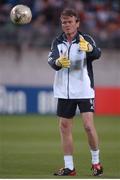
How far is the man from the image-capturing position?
35.4 feet

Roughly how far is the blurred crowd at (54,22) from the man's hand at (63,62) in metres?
15.7

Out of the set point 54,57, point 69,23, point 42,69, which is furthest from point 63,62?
point 42,69

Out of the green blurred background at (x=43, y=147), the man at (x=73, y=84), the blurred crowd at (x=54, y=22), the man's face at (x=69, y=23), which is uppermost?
the blurred crowd at (x=54, y=22)

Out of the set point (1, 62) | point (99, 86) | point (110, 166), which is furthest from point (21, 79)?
point (110, 166)

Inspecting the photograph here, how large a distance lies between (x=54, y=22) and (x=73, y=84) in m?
16.5

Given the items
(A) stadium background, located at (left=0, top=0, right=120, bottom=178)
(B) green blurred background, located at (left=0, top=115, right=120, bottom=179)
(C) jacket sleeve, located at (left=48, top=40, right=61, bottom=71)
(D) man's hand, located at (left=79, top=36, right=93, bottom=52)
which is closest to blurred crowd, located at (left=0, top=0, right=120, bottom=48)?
(A) stadium background, located at (left=0, top=0, right=120, bottom=178)

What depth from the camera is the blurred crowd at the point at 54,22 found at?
26.7 m

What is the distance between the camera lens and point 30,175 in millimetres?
10695

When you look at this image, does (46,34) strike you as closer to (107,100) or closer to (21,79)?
(21,79)

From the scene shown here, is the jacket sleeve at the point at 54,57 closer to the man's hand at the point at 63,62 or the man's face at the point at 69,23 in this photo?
the man's hand at the point at 63,62

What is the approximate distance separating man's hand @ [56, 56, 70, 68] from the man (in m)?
0.04

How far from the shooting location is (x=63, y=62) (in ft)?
35.0

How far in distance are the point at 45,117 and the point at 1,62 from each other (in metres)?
3.81

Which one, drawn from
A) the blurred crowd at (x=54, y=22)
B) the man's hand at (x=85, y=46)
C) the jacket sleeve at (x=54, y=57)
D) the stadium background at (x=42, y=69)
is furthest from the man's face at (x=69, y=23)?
the blurred crowd at (x=54, y=22)
